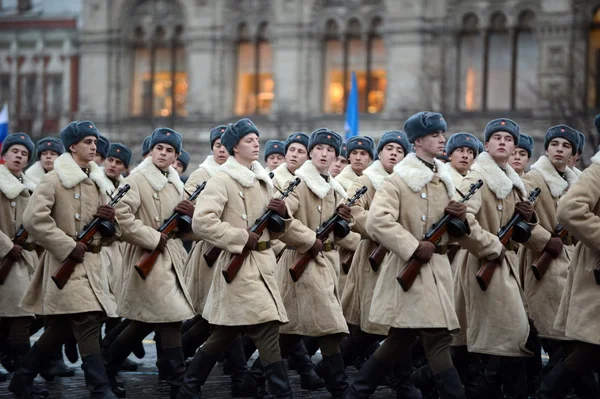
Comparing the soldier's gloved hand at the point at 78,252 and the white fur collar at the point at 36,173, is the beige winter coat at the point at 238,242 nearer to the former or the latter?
the soldier's gloved hand at the point at 78,252

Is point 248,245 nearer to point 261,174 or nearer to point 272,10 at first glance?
point 261,174

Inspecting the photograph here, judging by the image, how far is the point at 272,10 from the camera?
41344 mm

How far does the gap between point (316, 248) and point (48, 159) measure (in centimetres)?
426

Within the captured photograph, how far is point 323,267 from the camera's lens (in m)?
10.9

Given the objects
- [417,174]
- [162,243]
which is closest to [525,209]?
[417,174]

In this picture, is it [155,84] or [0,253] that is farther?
[155,84]

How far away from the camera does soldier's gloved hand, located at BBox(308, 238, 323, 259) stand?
1072 centimetres

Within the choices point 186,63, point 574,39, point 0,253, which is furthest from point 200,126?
point 0,253

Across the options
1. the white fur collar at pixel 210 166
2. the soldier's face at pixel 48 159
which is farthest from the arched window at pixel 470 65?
the soldier's face at pixel 48 159

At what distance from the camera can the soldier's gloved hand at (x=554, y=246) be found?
35.7ft

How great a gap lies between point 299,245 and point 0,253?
2.88 meters

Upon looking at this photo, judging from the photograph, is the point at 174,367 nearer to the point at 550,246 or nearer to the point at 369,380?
the point at 369,380

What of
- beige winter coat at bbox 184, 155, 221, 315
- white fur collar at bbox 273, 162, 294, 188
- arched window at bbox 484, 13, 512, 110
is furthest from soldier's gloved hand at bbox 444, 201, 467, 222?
arched window at bbox 484, 13, 512, 110

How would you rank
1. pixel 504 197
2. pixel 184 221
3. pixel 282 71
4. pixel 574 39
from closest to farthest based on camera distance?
pixel 504 197, pixel 184 221, pixel 574 39, pixel 282 71
